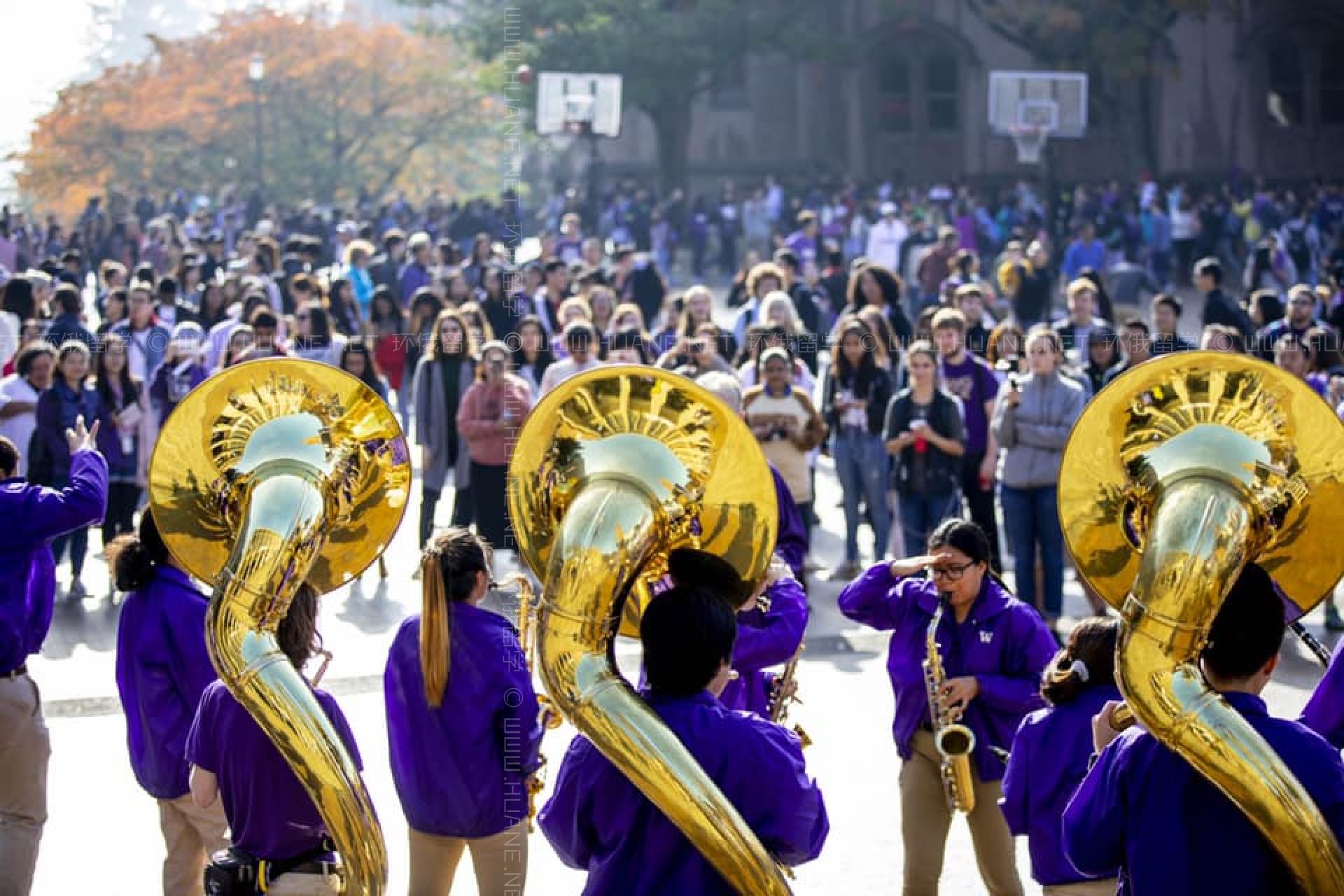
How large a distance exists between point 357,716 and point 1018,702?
400 centimetres

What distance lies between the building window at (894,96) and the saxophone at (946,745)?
35.6 meters

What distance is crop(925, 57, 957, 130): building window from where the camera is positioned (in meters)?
40.0

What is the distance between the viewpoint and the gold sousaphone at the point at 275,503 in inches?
177

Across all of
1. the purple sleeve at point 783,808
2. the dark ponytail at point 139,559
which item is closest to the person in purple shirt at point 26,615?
the dark ponytail at point 139,559

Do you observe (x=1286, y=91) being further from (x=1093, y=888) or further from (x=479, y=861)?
(x=479, y=861)

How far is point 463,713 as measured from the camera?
5086 millimetres

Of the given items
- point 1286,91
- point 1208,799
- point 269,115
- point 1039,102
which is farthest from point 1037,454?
point 269,115

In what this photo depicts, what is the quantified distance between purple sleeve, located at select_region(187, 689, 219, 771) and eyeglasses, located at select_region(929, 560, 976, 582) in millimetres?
2166

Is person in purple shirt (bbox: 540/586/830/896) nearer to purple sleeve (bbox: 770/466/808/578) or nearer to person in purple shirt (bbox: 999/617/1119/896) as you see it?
person in purple shirt (bbox: 999/617/1119/896)

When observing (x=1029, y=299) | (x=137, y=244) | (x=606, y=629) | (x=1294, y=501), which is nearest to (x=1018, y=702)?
(x=1294, y=501)

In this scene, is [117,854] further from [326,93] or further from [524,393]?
[326,93]

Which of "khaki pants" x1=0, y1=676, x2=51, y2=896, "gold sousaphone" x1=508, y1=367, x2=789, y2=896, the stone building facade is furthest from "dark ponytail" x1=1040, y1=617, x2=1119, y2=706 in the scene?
the stone building facade

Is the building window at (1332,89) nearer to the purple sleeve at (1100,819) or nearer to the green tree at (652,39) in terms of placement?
the green tree at (652,39)

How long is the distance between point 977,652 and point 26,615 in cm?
294
